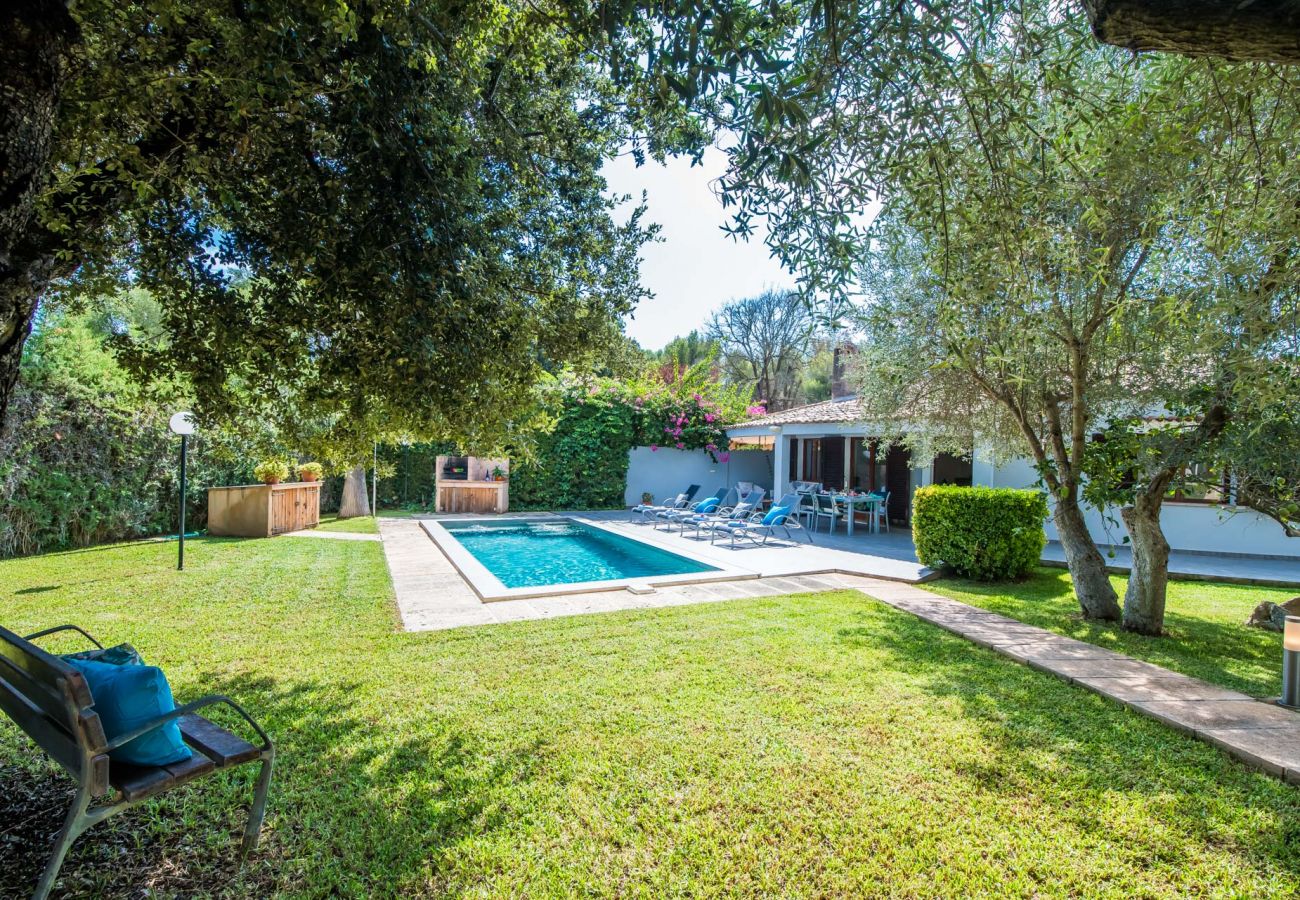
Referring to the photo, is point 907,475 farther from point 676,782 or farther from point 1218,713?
point 676,782

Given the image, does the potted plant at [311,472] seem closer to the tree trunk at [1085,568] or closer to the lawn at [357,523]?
the lawn at [357,523]

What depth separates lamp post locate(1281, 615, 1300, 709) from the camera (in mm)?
4520

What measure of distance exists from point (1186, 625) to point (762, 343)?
31.6 metres

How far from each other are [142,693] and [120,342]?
3319 mm

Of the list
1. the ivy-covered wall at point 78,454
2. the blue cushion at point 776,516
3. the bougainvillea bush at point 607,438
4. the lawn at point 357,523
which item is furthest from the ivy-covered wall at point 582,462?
the ivy-covered wall at point 78,454

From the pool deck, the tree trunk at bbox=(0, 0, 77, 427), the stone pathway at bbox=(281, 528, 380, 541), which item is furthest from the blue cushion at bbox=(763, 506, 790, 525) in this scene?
the tree trunk at bbox=(0, 0, 77, 427)

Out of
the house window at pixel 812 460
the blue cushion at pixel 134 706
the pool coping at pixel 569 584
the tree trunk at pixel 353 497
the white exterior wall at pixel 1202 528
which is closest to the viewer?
the blue cushion at pixel 134 706

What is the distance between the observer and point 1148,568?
676cm

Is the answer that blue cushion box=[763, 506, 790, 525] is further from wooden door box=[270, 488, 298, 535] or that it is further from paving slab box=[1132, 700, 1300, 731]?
wooden door box=[270, 488, 298, 535]

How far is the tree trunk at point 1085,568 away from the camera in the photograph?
724 cm

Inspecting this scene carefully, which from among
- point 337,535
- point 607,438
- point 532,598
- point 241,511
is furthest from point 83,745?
point 607,438

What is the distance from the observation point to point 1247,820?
315cm

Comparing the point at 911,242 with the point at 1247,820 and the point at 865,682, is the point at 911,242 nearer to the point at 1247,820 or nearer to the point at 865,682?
the point at 865,682

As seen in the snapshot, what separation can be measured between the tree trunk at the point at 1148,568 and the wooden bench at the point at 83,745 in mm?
8310
